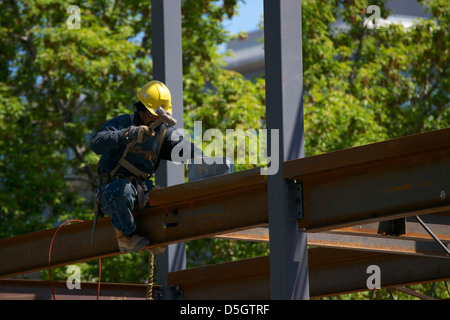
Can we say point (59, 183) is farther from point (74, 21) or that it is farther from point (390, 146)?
point (390, 146)

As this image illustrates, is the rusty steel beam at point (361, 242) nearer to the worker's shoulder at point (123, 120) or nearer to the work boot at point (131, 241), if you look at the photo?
the work boot at point (131, 241)

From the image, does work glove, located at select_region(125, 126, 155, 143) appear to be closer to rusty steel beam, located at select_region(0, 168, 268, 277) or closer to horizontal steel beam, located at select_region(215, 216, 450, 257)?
rusty steel beam, located at select_region(0, 168, 268, 277)

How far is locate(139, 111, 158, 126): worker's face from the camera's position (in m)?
7.10

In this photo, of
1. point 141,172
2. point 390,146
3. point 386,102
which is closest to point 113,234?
point 141,172

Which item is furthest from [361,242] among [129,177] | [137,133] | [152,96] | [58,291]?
[58,291]

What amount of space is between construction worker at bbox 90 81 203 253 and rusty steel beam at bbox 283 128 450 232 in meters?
1.53

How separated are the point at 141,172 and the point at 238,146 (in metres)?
9.43

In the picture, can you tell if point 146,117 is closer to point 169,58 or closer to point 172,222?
point 172,222

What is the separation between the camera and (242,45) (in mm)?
38156

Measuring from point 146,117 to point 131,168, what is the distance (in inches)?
18.2

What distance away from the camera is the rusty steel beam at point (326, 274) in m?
9.30

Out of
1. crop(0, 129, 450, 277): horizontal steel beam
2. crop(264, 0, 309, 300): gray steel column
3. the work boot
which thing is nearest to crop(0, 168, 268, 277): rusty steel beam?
crop(0, 129, 450, 277): horizontal steel beam

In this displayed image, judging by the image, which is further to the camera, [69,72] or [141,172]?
[69,72]

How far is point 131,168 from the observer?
7.08m
